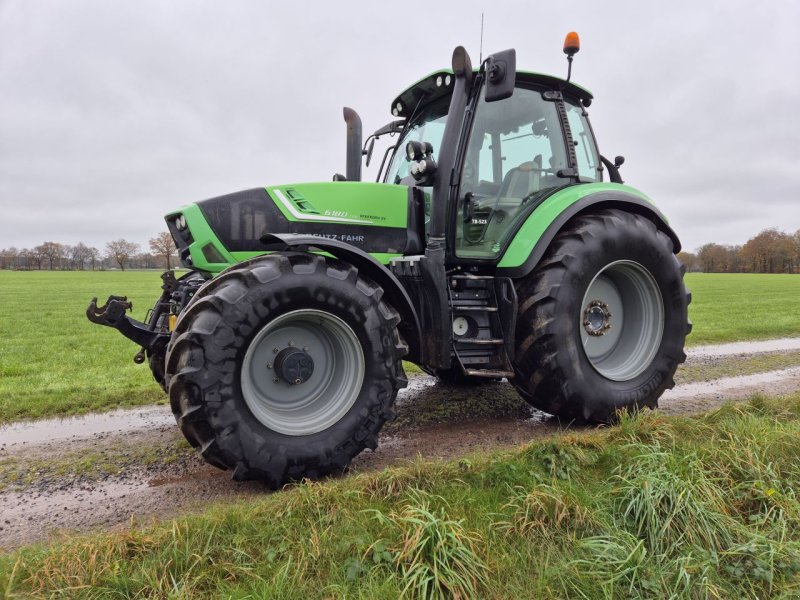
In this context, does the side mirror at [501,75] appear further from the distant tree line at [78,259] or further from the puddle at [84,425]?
the distant tree line at [78,259]

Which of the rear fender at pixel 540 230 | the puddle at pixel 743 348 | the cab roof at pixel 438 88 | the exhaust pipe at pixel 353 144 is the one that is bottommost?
the puddle at pixel 743 348

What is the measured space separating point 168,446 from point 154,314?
3.30 ft

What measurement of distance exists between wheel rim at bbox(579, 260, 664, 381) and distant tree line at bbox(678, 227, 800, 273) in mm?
80906

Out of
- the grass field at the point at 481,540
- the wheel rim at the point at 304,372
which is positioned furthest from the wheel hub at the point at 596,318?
the wheel rim at the point at 304,372

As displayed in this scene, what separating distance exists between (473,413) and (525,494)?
7.36ft


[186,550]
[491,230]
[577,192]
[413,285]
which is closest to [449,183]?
[491,230]

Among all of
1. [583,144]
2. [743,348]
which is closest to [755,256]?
[743,348]

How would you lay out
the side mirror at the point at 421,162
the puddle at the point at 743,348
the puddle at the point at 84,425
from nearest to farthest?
the side mirror at the point at 421,162, the puddle at the point at 84,425, the puddle at the point at 743,348

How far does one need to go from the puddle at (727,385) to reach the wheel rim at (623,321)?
1.04 m

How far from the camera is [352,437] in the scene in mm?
3395

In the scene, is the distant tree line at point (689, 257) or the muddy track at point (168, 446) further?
the distant tree line at point (689, 257)

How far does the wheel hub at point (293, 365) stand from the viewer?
3346mm

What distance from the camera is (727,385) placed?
618cm

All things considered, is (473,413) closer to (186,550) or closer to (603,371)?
(603,371)
